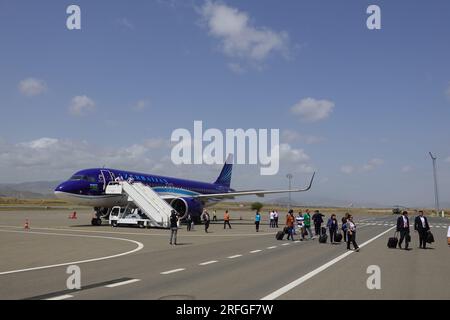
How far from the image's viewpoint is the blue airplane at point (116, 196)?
3269 centimetres

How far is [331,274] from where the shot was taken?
484 inches

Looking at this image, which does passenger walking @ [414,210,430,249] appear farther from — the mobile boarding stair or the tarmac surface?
the mobile boarding stair

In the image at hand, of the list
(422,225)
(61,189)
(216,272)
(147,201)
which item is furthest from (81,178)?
(422,225)

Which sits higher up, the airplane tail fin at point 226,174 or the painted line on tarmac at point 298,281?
the airplane tail fin at point 226,174

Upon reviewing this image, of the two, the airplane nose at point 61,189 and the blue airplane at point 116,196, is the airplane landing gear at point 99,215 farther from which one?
the airplane nose at point 61,189

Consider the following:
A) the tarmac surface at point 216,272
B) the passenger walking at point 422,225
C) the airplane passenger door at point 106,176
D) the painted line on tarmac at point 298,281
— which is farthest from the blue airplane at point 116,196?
the painted line on tarmac at point 298,281

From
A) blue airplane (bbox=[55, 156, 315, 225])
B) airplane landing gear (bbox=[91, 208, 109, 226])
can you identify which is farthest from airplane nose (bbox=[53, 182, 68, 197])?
airplane landing gear (bbox=[91, 208, 109, 226])

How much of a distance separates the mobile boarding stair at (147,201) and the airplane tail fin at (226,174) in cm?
2792

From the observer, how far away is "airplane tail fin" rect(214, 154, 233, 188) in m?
63.1

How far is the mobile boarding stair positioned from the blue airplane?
820 mm

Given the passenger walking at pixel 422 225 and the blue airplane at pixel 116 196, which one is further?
the blue airplane at pixel 116 196
